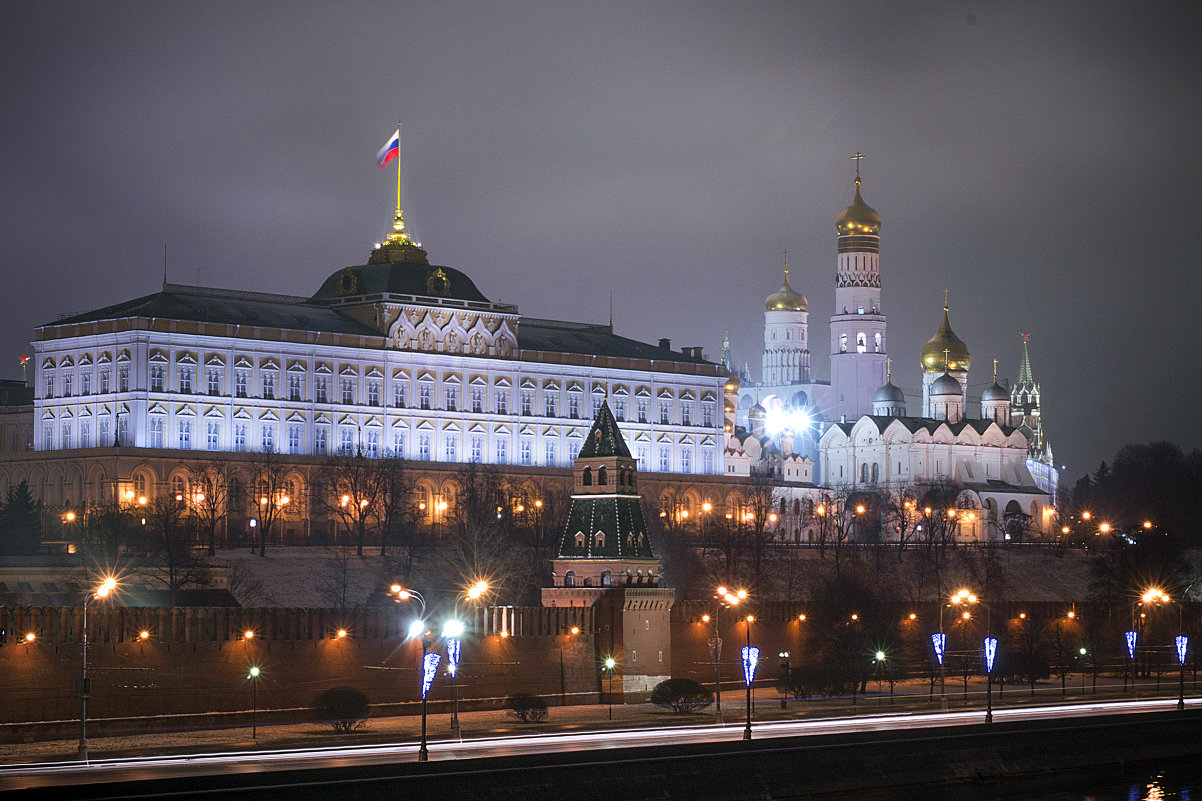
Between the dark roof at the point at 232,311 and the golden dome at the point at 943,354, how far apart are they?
66084mm

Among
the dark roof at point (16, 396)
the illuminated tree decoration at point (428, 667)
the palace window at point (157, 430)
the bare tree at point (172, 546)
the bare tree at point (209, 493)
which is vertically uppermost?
the dark roof at point (16, 396)

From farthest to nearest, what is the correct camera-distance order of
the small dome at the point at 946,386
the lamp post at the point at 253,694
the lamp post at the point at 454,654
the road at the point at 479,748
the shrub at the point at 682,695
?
the small dome at the point at 946,386
the shrub at the point at 682,695
the lamp post at the point at 253,694
the lamp post at the point at 454,654
the road at the point at 479,748

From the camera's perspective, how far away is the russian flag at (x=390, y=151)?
14012cm

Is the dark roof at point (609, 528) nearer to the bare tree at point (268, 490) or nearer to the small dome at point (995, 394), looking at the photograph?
the bare tree at point (268, 490)

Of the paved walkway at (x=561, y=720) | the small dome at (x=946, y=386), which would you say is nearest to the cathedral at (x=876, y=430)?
the small dome at (x=946, y=386)

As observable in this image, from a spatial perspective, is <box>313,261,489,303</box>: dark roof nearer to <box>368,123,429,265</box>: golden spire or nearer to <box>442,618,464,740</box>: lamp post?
<box>368,123,429,265</box>: golden spire

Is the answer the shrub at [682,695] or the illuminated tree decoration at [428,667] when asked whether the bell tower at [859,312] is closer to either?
the shrub at [682,695]

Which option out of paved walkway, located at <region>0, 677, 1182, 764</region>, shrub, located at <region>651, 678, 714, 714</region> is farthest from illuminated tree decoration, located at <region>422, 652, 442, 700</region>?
shrub, located at <region>651, 678, 714, 714</region>

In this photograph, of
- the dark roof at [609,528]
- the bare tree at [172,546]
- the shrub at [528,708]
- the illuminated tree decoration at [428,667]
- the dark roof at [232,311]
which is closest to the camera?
the illuminated tree decoration at [428,667]

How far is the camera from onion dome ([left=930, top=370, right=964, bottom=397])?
185m

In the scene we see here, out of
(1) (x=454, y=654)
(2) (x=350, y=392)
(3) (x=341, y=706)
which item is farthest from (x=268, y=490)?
(1) (x=454, y=654)

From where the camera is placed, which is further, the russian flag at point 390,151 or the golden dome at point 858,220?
the golden dome at point 858,220

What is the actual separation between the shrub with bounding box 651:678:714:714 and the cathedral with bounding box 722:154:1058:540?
224ft

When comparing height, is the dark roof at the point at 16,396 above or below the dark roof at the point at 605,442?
above
